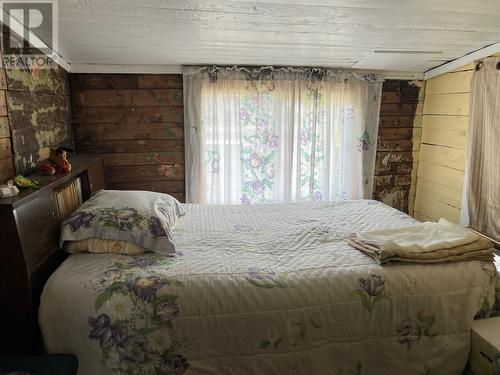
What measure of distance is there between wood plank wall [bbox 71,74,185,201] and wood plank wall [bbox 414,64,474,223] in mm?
2368

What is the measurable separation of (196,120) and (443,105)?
2.25 m

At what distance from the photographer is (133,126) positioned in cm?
305

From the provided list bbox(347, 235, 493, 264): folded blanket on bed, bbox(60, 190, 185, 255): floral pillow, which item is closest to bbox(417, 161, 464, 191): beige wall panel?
bbox(347, 235, 493, 264): folded blanket on bed

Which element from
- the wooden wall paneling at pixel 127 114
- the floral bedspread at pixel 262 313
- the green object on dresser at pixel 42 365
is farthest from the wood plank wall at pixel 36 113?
the green object on dresser at pixel 42 365

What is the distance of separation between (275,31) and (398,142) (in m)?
1.91

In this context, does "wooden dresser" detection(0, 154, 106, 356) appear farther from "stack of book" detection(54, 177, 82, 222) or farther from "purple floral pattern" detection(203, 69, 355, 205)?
"purple floral pattern" detection(203, 69, 355, 205)

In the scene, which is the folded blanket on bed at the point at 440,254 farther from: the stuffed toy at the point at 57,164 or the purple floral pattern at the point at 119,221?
the stuffed toy at the point at 57,164

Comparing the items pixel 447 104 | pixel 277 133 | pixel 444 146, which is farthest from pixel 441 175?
pixel 277 133

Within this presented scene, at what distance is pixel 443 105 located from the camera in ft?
10.6

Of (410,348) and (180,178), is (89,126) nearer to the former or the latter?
(180,178)

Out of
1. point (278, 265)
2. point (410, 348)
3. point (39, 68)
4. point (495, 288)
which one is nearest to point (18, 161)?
point (39, 68)

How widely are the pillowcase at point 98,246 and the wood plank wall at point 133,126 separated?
1.52 meters

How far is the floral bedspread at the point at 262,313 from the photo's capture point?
132 centimetres

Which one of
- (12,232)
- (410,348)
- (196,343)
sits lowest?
(410,348)
